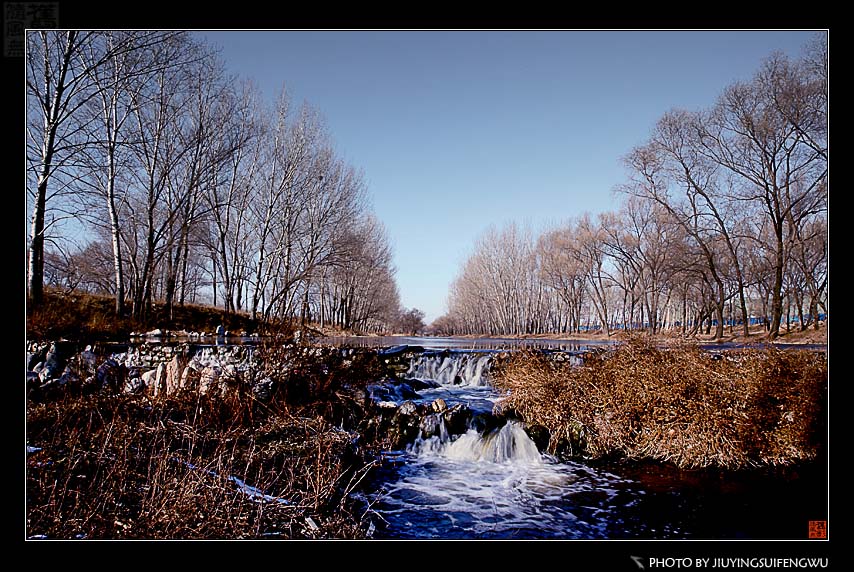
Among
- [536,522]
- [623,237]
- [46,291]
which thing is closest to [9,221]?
[46,291]

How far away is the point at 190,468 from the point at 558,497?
3474mm

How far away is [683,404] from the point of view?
5.55 metres

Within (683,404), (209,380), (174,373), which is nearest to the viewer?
(683,404)

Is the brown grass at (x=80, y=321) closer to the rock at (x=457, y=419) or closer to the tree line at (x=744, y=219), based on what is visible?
the rock at (x=457, y=419)

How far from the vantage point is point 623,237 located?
870 inches

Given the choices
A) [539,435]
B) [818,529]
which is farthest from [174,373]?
[818,529]

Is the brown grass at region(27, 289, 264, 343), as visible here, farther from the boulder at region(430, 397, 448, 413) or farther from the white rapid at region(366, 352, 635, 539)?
the white rapid at region(366, 352, 635, 539)

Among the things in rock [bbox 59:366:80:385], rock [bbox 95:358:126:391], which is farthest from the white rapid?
rock [bbox 59:366:80:385]

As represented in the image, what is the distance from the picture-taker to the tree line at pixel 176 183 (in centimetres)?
596

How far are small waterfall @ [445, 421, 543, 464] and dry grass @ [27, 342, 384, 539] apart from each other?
136 cm

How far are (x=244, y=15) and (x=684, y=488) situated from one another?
227 inches

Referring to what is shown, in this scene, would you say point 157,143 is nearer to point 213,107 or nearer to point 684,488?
point 213,107

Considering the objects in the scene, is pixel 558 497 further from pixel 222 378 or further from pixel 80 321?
pixel 80 321

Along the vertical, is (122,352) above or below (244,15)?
below
